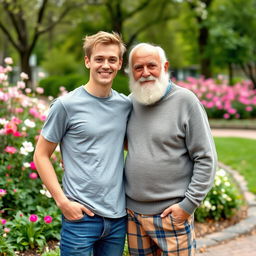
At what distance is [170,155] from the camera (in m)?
2.43

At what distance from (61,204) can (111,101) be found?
65 centimetres

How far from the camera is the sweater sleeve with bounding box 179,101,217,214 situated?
93.8 inches

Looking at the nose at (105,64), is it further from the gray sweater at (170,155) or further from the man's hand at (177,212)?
the man's hand at (177,212)

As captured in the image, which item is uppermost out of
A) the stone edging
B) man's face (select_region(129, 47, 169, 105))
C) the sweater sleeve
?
man's face (select_region(129, 47, 169, 105))

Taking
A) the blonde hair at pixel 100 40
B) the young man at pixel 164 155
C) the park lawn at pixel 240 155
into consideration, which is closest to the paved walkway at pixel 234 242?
the park lawn at pixel 240 155

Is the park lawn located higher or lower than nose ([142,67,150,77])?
lower

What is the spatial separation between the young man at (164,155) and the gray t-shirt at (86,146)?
18 centimetres

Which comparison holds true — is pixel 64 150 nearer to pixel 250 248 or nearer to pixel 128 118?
pixel 128 118

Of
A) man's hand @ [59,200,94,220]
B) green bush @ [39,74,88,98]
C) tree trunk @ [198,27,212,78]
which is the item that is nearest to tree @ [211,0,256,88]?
tree trunk @ [198,27,212,78]

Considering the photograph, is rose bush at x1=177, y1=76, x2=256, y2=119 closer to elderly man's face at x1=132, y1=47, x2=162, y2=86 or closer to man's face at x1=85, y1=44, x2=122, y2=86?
elderly man's face at x1=132, y1=47, x2=162, y2=86

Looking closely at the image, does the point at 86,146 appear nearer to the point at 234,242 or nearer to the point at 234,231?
the point at 234,242

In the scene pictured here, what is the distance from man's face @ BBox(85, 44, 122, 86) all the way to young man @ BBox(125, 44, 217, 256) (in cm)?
18

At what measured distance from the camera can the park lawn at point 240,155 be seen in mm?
6684

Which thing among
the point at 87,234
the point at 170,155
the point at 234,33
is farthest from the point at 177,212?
the point at 234,33
